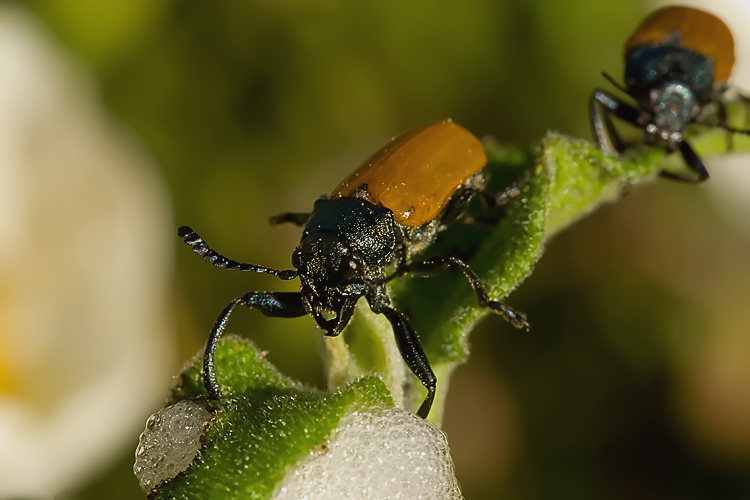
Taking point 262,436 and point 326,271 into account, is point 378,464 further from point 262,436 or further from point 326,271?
point 326,271

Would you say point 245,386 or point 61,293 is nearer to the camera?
point 245,386

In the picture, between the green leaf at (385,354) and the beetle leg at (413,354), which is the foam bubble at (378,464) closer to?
the green leaf at (385,354)

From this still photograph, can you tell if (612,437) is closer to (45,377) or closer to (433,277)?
(433,277)

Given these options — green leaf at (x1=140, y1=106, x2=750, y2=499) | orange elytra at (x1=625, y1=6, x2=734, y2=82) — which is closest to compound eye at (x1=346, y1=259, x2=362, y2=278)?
green leaf at (x1=140, y1=106, x2=750, y2=499)

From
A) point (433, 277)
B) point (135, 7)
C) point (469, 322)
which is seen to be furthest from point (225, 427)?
point (135, 7)

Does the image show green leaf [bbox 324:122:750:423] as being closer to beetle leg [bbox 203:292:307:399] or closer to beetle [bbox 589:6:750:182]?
beetle leg [bbox 203:292:307:399]

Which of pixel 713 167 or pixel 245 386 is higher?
pixel 245 386
